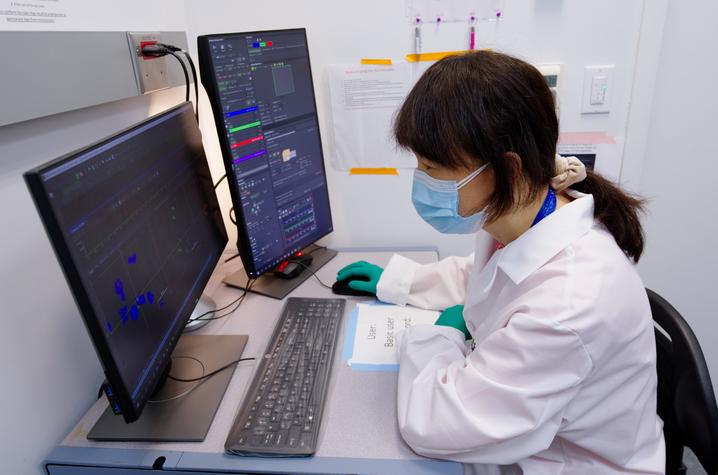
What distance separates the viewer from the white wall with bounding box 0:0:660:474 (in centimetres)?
77

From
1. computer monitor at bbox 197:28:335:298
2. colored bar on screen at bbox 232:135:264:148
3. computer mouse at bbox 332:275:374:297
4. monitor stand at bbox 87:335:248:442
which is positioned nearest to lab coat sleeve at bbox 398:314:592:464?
monitor stand at bbox 87:335:248:442

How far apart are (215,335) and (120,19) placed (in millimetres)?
743

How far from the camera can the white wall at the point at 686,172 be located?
4.13 feet

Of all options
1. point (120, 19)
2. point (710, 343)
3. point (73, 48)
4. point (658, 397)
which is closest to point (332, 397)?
point (658, 397)

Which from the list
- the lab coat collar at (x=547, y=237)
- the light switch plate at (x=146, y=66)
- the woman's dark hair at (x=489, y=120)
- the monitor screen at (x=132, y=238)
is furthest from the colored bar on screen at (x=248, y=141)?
the lab coat collar at (x=547, y=237)

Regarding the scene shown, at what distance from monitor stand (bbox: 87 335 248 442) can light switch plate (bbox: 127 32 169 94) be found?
587 mm

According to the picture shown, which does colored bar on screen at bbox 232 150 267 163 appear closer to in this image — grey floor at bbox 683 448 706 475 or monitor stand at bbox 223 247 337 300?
monitor stand at bbox 223 247 337 300

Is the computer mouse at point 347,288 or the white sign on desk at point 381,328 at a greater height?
the computer mouse at point 347,288

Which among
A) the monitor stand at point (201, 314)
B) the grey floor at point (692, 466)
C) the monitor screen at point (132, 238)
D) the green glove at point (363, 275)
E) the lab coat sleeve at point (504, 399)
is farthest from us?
the grey floor at point (692, 466)

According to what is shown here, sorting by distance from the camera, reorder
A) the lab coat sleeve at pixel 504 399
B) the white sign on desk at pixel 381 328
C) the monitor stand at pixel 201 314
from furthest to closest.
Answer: the monitor stand at pixel 201 314, the white sign on desk at pixel 381 328, the lab coat sleeve at pixel 504 399

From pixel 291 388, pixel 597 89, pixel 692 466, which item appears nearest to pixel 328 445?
pixel 291 388

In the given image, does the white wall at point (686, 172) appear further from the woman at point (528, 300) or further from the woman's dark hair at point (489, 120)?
the woman's dark hair at point (489, 120)

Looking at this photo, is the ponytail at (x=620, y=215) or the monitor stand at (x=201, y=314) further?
the monitor stand at (x=201, y=314)

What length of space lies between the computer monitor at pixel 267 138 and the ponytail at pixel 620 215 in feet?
2.37
